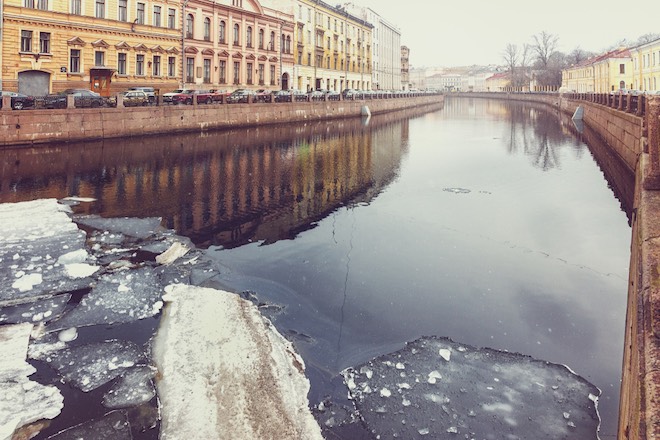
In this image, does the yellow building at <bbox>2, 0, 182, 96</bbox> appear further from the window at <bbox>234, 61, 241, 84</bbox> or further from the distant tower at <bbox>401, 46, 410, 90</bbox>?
the distant tower at <bbox>401, 46, 410, 90</bbox>

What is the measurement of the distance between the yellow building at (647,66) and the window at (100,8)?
55.6 meters

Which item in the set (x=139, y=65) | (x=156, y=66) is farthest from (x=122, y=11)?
(x=156, y=66)

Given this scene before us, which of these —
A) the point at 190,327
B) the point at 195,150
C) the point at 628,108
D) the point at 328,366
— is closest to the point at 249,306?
the point at 190,327

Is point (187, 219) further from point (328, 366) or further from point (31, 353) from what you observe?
point (328, 366)

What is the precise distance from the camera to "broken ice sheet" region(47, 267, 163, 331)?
A: 5.69 m

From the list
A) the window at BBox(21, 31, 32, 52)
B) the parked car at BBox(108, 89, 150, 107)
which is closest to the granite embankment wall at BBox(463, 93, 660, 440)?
the parked car at BBox(108, 89, 150, 107)

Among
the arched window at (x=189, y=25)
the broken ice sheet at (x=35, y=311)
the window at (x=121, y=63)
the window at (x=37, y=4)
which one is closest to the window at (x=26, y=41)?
the window at (x=37, y=4)

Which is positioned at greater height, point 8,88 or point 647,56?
point 647,56

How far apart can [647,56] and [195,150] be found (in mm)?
59627

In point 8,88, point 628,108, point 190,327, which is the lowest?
point 190,327

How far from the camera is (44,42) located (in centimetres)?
3019

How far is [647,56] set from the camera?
5916 cm

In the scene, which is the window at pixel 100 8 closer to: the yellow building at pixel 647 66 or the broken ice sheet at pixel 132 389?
the broken ice sheet at pixel 132 389

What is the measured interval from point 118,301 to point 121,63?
33.1 m
